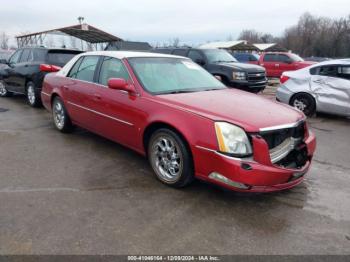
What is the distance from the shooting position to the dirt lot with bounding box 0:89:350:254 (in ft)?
9.25

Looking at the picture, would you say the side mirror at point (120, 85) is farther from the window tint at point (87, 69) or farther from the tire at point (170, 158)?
the window tint at point (87, 69)

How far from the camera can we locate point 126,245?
279cm

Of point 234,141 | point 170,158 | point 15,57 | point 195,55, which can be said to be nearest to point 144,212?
point 170,158

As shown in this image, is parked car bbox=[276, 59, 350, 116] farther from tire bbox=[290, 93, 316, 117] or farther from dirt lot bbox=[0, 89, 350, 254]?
dirt lot bbox=[0, 89, 350, 254]

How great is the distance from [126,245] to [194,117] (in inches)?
58.4

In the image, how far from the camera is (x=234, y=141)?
129 inches

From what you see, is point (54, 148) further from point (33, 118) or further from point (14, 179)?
point (33, 118)

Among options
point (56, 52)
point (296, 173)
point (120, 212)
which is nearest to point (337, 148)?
point (296, 173)

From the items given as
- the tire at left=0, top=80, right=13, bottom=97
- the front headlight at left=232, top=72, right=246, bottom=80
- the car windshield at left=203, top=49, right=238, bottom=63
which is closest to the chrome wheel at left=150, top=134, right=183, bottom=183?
the front headlight at left=232, top=72, right=246, bottom=80

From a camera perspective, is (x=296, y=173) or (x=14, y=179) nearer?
(x=296, y=173)

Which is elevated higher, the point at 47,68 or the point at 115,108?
the point at 47,68

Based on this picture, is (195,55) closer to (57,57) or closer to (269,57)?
(57,57)

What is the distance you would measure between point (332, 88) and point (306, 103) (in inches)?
28.4

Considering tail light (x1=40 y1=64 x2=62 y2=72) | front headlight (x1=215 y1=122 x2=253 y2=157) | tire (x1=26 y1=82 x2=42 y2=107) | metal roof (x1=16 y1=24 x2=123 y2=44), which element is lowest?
front headlight (x1=215 y1=122 x2=253 y2=157)
